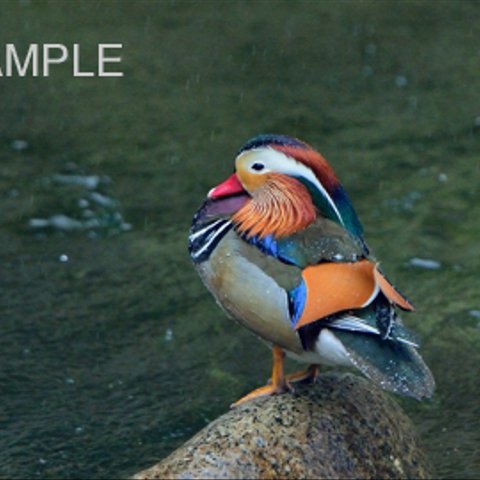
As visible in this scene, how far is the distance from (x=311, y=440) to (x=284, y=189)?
76 cm

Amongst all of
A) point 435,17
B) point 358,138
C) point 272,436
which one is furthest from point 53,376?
point 435,17

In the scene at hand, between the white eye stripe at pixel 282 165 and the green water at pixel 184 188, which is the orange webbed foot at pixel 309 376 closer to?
the white eye stripe at pixel 282 165

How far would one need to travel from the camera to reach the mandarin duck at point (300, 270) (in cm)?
429

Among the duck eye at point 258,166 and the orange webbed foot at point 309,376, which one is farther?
the orange webbed foot at point 309,376

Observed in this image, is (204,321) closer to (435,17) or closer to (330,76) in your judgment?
(330,76)

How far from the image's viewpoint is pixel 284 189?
14.6 ft

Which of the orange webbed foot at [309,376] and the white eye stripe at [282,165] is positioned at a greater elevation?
the white eye stripe at [282,165]

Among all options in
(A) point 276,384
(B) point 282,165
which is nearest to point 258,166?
(B) point 282,165

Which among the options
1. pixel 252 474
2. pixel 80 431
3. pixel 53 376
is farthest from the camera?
pixel 53 376

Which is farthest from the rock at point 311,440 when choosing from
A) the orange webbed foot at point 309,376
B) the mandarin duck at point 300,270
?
the mandarin duck at point 300,270

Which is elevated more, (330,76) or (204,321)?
(330,76)

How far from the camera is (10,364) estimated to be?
6.11 metres

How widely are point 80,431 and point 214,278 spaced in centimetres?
143

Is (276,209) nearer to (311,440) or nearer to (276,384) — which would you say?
(276,384)
